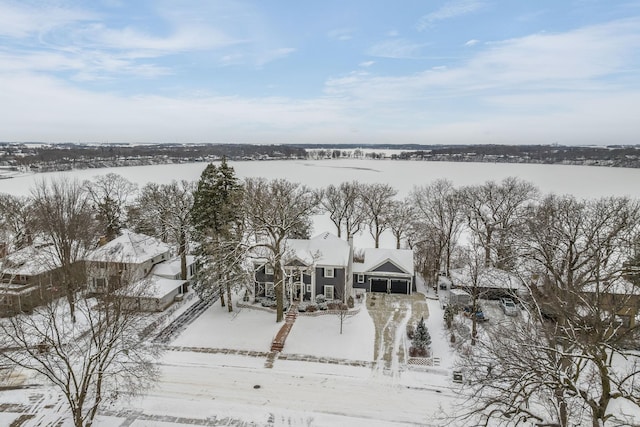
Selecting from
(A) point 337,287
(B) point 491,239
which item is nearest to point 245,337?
(A) point 337,287

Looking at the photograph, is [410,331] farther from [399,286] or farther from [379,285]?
[379,285]

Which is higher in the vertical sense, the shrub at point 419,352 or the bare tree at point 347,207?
the bare tree at point 347,207

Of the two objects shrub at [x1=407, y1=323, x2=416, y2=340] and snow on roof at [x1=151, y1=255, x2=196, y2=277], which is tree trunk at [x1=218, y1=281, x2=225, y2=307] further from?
shrub at [x1=407, y1=323, x2=416, y2=340]

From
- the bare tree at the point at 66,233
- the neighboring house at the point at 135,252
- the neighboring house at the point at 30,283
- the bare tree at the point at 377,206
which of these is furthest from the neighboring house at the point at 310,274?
the neighboring house at the point at 30,283

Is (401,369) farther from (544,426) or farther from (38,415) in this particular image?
(38,415)

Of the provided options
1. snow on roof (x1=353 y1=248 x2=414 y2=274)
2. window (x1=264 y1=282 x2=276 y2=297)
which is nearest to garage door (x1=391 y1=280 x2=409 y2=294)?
snow on roof (x1=353 y1=248 x2=414 y2=274)

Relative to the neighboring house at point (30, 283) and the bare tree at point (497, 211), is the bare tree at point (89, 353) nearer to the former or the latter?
the neighboring house at point (30, 283)
